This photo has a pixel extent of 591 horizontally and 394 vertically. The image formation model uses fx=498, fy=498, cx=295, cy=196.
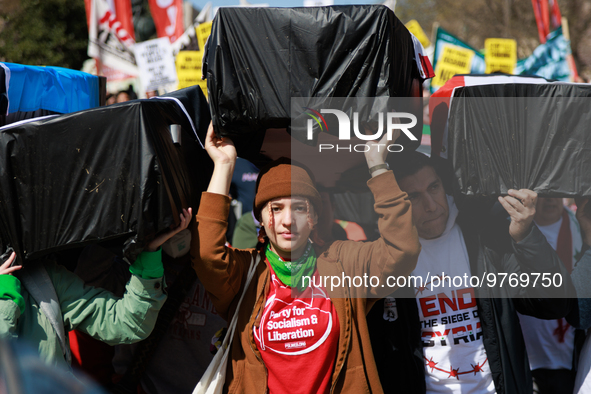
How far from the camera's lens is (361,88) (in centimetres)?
186

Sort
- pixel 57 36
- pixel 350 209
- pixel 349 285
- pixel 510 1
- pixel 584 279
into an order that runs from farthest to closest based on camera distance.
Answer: pixel 510 1
pixel 57 36
pixel 350 209
pixel 584 279
pixel 349 285

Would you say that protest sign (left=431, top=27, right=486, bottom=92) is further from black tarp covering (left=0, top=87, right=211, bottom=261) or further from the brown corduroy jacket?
black tarp covering (left=0, top=87, right=211, bottom=261)

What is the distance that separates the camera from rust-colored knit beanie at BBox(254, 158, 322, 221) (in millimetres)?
2012

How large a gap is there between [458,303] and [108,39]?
251 inches

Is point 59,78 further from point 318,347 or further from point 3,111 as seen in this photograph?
point 318,347

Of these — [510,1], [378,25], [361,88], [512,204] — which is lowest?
[512,204]

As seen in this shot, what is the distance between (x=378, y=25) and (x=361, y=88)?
0.24 m

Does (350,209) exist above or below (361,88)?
below

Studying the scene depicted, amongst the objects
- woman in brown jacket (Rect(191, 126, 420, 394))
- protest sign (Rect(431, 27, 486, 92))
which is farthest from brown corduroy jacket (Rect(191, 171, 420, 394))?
protest sign (Rect(431, 27, 486, 92))

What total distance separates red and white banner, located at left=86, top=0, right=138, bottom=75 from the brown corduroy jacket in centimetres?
526

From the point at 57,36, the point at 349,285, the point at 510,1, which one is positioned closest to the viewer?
the point at 349,285

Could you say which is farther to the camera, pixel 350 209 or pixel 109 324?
pixel 350 209

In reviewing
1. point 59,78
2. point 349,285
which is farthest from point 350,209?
point 59,78

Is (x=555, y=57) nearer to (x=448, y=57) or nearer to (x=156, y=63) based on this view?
(x=448, y=57)
